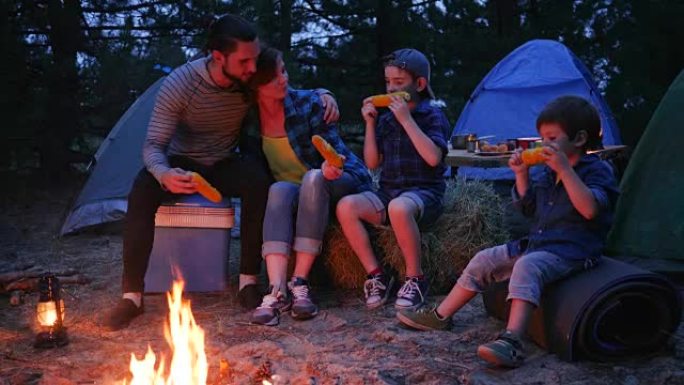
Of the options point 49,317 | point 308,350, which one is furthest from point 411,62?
point 49,317

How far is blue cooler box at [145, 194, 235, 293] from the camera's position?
10.9ft

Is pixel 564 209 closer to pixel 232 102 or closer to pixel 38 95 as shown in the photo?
pixel 232 102

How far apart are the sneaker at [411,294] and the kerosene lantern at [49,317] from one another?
1.53 m

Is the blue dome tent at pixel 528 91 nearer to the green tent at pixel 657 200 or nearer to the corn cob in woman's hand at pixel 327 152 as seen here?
the green tent at pixel 657 200

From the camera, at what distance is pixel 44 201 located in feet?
22.9

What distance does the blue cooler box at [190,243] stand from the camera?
333cm

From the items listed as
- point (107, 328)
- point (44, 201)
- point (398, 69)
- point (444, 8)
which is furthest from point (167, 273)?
point (444, 8)

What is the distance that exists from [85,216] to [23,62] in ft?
7.93

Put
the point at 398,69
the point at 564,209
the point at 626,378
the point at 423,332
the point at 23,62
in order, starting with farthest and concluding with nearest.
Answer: the point at 23,62
the point at 398,69
the point at 423,332
the point at 564,209
the point at 626,378

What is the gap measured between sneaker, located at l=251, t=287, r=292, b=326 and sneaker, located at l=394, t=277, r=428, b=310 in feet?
1.81

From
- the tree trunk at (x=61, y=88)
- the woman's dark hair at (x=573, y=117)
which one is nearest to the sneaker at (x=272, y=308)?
the woman's dark hair at (x=573, y=117)

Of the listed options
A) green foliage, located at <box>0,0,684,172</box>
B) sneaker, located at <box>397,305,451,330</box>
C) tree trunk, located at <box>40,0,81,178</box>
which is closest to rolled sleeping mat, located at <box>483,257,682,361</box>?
sneaker, located at <box>397,305,451,330</box>

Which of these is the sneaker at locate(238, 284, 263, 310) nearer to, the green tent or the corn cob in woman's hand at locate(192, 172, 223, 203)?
the corn cob in woman's hand at locate(192, 172, 223, 203)

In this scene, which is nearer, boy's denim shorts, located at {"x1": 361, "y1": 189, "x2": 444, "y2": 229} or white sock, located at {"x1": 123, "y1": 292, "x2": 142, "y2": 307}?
white sock, located at {"x1": 123, "y1": 292, "x2": 142, "y2": 307}
